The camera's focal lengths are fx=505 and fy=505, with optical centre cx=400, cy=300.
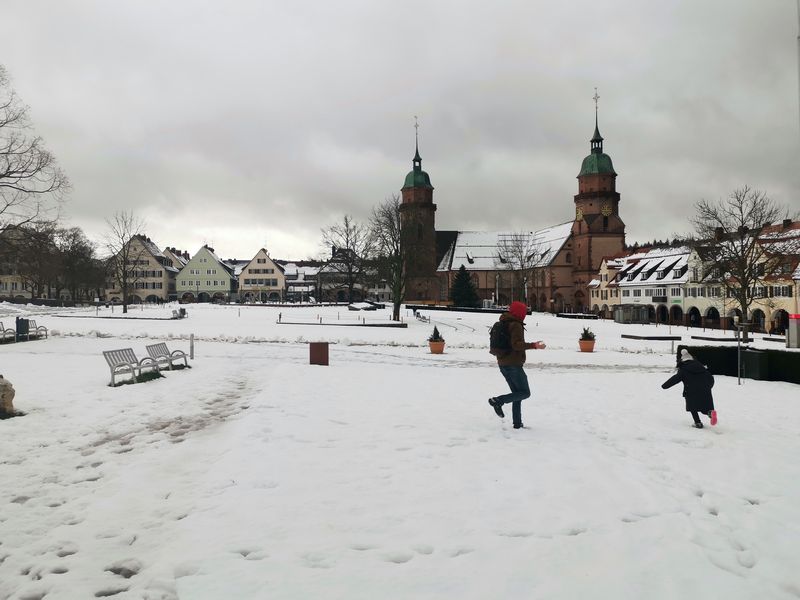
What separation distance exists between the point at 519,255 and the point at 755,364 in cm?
7561

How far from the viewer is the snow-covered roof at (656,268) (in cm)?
6450

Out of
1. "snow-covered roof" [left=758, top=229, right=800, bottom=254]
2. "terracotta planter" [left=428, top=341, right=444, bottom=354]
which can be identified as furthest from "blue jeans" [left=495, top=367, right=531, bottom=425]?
"snow-covered roof" [left=758, top=229, right=800, bottom=254]

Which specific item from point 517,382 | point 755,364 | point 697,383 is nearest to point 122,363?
point 517,382

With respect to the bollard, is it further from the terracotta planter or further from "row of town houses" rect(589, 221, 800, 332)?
"row of town houses" rect(589, 221, 800, 332)

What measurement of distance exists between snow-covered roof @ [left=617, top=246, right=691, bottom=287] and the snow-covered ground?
57513 millimetres

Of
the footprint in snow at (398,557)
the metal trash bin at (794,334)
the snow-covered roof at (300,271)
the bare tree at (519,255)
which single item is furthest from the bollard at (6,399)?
the snow-covered roof at (300,271)

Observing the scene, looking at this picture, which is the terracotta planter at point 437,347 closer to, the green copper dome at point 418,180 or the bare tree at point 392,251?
the bare tree at point 392,251

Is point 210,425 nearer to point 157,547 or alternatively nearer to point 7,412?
point 7,412

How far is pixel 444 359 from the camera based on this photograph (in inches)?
939

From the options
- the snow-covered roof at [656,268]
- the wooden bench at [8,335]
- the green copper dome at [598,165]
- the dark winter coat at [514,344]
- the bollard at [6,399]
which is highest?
the green copper dome at [598,165]

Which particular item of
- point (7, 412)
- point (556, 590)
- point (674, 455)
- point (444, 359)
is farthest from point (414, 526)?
point (444, 359)

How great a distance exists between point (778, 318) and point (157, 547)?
6048 cm

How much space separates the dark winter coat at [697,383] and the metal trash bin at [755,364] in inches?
419

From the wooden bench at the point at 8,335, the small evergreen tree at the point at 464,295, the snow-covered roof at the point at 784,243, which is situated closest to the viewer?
the wooden bench at the point at 8,335
